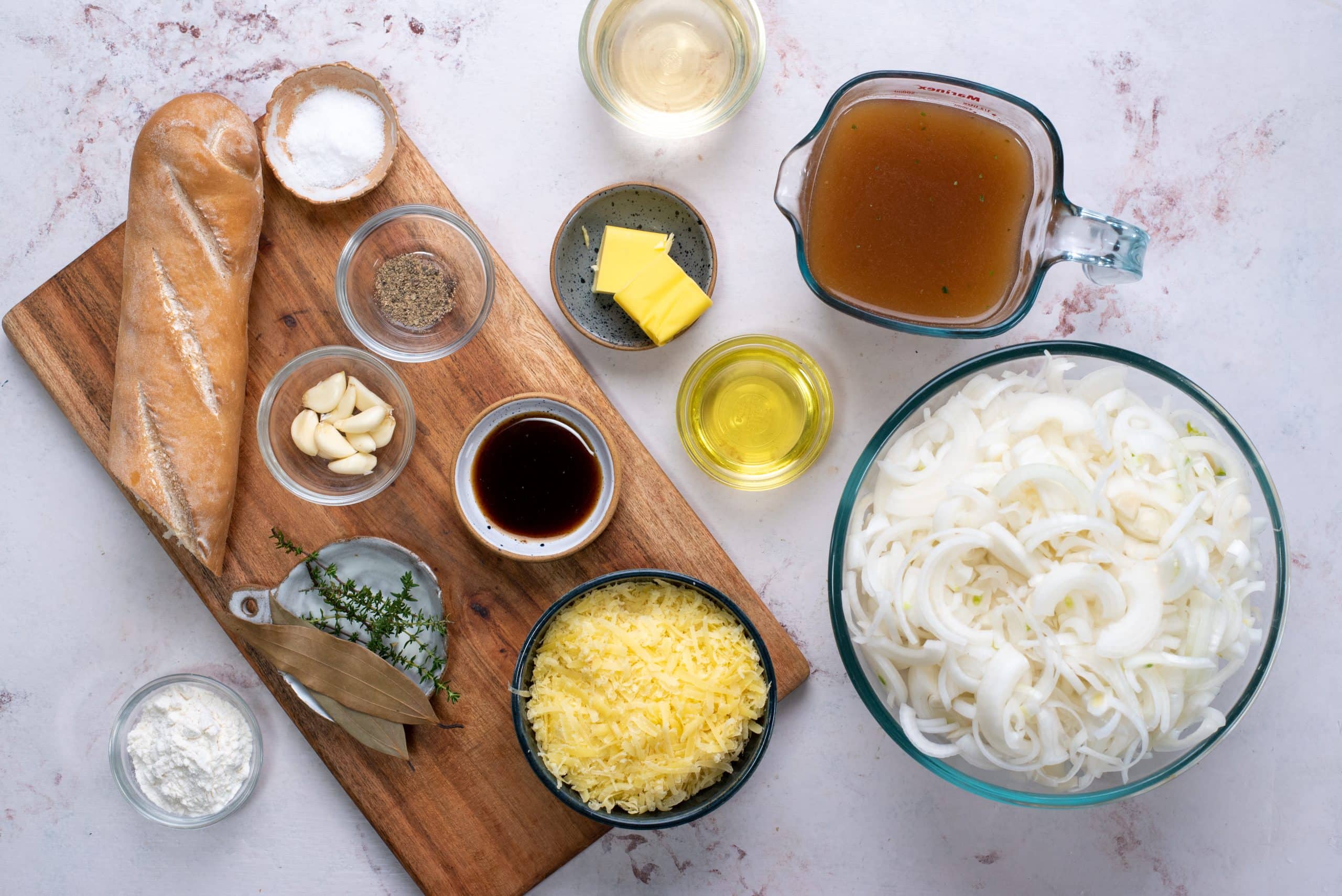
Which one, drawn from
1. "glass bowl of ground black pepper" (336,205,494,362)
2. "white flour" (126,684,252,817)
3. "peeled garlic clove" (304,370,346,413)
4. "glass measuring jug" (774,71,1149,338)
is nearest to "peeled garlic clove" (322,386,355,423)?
"peeled garlic clove" (304,370,346,413)

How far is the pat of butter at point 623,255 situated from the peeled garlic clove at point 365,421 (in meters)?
0.57

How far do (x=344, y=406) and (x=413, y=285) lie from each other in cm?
31

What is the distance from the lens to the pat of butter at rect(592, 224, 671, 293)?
1.95 m

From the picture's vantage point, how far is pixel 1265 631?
171 cm

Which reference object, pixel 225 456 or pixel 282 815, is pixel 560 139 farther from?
pixel 282 815

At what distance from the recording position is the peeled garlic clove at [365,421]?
1938 millimetres

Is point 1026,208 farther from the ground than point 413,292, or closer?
closer

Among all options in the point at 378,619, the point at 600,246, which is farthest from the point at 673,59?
the point at 378,619

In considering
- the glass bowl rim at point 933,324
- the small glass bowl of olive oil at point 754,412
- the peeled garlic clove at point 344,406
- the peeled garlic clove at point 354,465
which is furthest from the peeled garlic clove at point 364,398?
the glass bowl rim at point 933,324

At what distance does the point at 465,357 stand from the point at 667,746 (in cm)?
96

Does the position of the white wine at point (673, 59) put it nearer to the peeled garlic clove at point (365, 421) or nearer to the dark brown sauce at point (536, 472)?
the dark brown sauce at point (536, 472)

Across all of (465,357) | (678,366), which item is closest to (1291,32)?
(678,366)

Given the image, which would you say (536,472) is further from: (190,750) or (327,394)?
(190,750)

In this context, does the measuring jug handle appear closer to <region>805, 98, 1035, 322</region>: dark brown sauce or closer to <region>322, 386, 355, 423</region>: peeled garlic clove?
<region>805, 98, 1035, 322</region>: dark brown sauce
